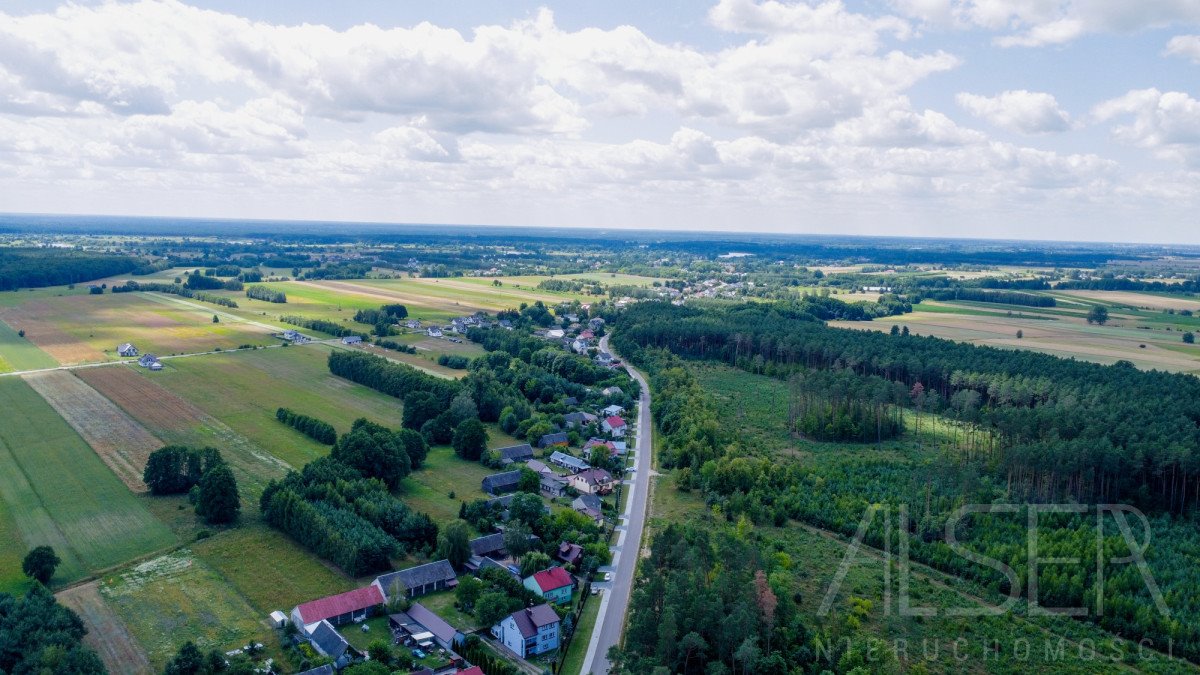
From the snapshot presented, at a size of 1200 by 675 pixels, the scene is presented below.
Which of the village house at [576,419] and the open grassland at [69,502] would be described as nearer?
the open grassland at [69,502]

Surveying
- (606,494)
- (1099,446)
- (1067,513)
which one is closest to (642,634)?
(606,494)

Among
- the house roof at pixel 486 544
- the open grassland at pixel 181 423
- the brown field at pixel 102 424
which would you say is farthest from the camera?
the brown field at pixel 102 424

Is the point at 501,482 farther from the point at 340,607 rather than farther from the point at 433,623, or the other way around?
the point at 340,607

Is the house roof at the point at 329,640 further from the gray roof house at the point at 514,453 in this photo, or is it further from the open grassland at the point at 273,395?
the gray roof house at the point at 514,453

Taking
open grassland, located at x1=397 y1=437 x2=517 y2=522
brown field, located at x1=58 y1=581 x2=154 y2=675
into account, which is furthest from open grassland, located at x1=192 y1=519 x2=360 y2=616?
open grassland, located at x1=397 y1=437 x2=517 y2=522

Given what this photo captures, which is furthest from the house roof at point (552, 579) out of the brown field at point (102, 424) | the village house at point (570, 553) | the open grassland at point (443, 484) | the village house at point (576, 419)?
the brown field at point (102, 424)

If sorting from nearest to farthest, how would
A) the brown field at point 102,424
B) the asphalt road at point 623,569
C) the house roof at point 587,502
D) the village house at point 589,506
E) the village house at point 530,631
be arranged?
the village house at point 530,631 → the asphalt road at point 623,569 → the village house at point 589,506 → the house roof at point 587,502 → the brown field at point 102,424

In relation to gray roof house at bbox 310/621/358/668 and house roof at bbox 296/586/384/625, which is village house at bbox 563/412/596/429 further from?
gray roof house at bbox 310/621/358/668
